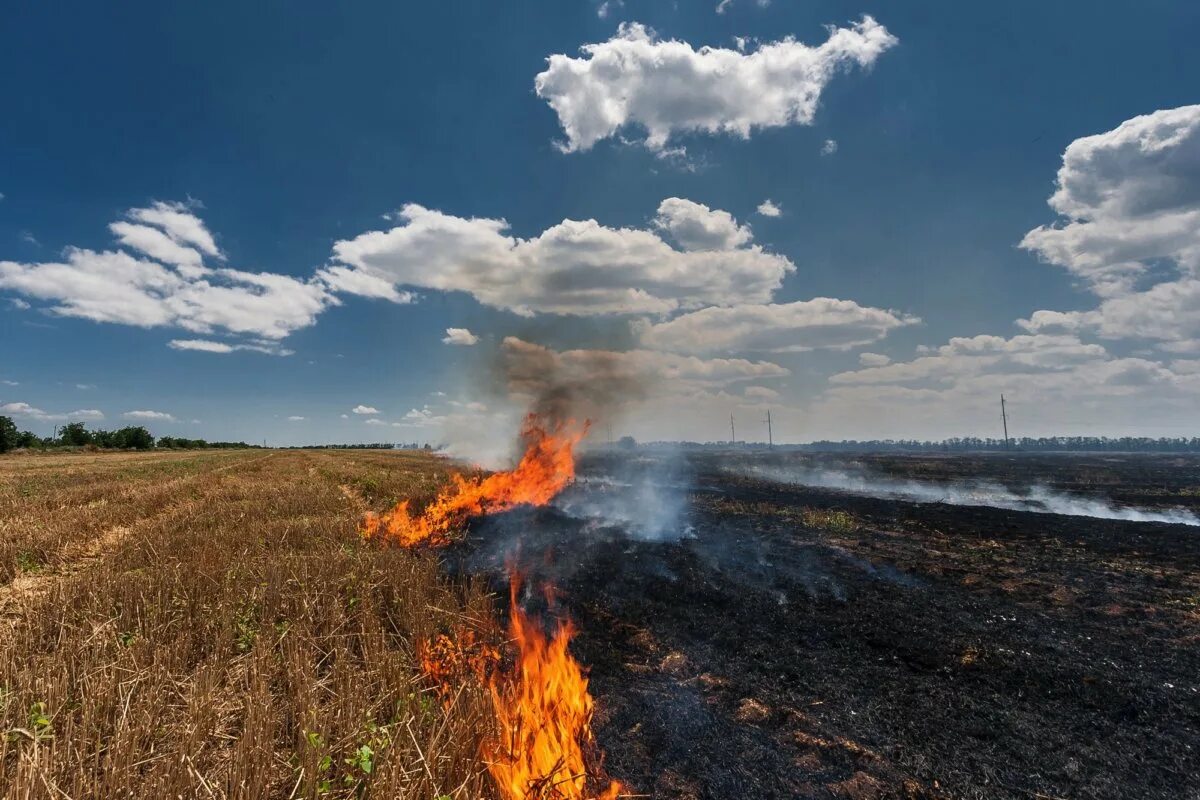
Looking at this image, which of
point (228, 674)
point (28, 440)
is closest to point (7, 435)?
point (28, 440)

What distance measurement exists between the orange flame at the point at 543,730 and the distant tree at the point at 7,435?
8845 cm

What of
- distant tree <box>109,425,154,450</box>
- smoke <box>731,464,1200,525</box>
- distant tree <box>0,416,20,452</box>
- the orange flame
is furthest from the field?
distant tree <box>109,425,154,450</box>

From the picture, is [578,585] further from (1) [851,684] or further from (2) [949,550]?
(2) [949,550]

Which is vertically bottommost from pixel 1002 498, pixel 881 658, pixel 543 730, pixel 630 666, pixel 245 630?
pixel 1002 498

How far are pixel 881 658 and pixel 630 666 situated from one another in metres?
3.93

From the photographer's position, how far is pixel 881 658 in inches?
328

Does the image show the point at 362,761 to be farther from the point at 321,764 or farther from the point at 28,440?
the point at 28,440

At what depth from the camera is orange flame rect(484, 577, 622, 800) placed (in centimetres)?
477

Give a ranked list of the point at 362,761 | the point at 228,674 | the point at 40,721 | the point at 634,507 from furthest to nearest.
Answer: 1. the point at 634,507
2. the point at 228,674
3. the point at 40,721
4. the point at 362,761

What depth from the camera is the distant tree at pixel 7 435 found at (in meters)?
63.4

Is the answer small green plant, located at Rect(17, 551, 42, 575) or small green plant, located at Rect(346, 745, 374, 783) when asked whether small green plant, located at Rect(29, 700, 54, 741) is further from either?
small green plant, located at Rect(17, 551, 42, 575)

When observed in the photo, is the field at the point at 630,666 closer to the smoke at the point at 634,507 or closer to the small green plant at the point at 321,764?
the small green plant at the point at 321,764

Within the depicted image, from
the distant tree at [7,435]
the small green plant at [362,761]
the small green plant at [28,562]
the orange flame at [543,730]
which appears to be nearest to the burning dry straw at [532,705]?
the orange flame at [543,730]

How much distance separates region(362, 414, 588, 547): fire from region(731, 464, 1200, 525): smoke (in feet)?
68.6
